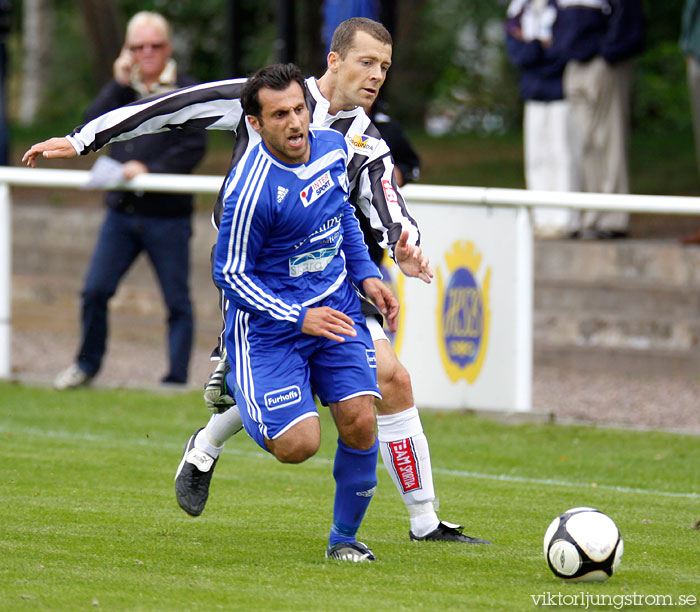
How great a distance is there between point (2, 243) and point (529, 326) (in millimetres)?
4237

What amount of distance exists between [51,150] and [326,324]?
1.48m

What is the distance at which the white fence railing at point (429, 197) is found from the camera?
29.7ft

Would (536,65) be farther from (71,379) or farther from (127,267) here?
(71,379)

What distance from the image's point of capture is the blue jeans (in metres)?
10.5

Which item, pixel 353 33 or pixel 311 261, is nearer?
pixel 311 261

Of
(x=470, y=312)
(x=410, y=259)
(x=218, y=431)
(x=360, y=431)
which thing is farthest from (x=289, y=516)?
(x=470, y=312)

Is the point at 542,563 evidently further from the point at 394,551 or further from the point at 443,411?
the point at 443,411

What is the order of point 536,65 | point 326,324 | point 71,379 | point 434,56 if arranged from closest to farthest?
point 326,324 → point 71,379 → point 536,65 → point 434,56

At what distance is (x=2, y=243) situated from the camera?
11.0 m

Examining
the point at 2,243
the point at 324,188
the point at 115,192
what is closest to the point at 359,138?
the point at 324,188

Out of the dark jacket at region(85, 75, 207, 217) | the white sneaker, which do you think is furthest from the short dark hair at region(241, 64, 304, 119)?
the white sneaker

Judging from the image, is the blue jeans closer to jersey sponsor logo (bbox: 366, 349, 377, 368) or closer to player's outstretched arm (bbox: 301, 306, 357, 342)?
jersey sponsor logo (bbox: 366, 349, 377, 368)

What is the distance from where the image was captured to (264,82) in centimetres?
541

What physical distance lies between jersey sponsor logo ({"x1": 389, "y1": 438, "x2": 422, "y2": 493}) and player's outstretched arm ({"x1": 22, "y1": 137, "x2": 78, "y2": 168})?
6.25ft
